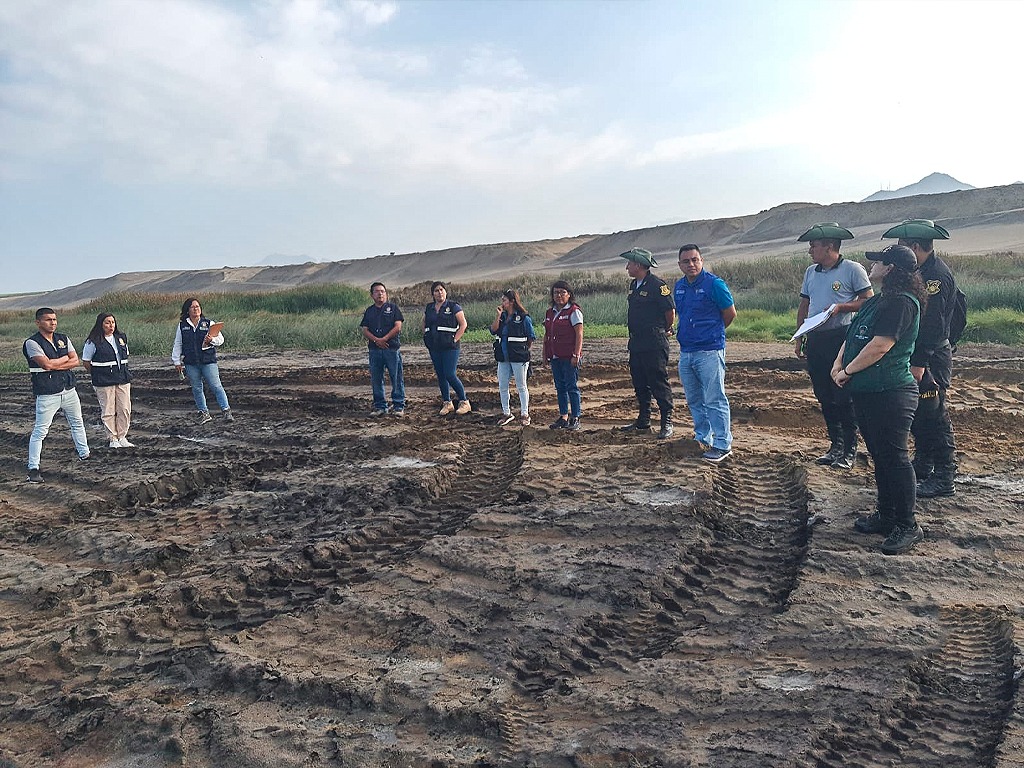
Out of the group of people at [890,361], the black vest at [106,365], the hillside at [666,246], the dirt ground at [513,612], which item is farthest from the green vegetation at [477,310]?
the hillside at [666,246]

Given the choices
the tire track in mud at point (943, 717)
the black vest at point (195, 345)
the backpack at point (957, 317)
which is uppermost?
the black vest at point (195, 345)

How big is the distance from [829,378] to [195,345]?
7037mm

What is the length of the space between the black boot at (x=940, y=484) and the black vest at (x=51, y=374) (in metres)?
7.54

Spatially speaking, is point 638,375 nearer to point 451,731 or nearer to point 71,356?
point 451,731

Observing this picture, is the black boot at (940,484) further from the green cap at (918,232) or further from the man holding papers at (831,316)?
the green cap at (918,232)

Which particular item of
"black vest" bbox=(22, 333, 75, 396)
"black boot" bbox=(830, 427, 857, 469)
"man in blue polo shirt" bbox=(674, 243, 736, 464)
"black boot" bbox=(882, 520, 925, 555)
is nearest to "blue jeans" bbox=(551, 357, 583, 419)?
"man in blue polo shirt" bbox=(674, 243, 736, 464)

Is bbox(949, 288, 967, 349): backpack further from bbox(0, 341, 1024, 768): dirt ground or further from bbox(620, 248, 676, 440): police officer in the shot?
bbox(620, 248, 676, 440): police officer

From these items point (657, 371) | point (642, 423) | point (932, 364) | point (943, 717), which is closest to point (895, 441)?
point (932, 364)

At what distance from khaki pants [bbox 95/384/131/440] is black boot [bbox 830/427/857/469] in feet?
23.4

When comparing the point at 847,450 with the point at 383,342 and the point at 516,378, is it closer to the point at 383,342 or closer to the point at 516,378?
the point at 516,378

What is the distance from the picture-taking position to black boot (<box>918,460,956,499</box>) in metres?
5.24

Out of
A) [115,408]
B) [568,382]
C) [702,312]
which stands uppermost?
[702,312]

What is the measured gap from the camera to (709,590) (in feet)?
13.5

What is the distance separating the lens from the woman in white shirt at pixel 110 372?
815cm
